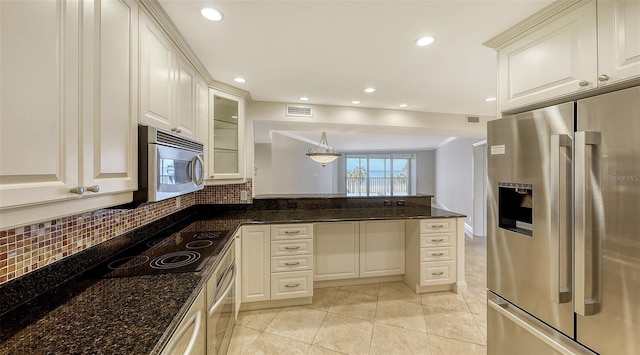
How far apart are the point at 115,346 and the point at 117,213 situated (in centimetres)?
115

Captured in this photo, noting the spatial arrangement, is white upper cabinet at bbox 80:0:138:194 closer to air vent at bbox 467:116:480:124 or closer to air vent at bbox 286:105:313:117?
air vent at bbox 286:105:313:117

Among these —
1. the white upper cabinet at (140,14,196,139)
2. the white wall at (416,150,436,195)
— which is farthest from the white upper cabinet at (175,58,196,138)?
the white wall at (416,150,436,195)

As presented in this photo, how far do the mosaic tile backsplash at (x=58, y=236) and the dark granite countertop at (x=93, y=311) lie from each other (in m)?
0.04

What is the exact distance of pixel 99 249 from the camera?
1.40 m

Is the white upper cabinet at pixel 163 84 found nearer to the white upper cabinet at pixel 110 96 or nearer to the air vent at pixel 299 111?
the white upper cabinet at pixel 110 96

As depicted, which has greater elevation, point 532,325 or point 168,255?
point 168,255

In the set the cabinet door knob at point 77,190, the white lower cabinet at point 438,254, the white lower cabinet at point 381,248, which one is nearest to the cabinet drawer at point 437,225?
the white lower cabinet at point 438,254

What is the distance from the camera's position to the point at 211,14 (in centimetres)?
148

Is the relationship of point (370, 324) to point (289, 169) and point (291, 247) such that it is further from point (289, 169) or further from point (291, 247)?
point (289, 169)

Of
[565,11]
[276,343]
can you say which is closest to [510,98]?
[565,11]

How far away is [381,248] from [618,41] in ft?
8.45

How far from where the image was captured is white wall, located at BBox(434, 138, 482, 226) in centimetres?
577

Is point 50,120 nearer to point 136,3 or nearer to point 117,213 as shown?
point 136,3

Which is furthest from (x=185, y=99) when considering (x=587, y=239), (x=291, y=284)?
(x=587, y=239)
